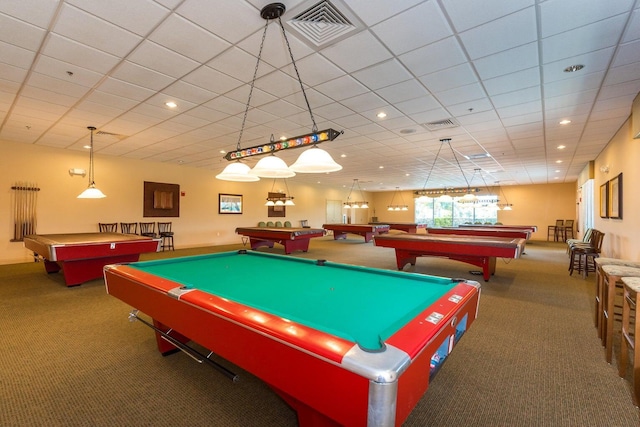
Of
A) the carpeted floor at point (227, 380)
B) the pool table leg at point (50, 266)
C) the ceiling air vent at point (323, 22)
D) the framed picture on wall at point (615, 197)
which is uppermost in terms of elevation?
the ceiling air vent at point (323, 22)

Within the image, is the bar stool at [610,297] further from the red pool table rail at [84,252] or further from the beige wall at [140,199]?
the red pool table rail at [84,252]

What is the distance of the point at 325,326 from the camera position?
125cm

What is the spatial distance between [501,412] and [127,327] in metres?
3.50

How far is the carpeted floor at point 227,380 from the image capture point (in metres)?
1.79

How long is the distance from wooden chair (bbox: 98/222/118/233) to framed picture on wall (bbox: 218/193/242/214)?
3.48 meters

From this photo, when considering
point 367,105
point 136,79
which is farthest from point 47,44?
point 367,105

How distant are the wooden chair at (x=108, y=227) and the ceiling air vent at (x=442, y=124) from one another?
8702mm

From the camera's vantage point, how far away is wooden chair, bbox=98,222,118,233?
8.09 meters

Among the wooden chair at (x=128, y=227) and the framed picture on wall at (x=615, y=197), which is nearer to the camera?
the framed picture on wall at (x=615, y=197)

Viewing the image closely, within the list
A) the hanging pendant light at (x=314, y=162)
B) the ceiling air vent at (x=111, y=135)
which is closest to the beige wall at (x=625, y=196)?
the hanging pendant light at (x=314, y=162)

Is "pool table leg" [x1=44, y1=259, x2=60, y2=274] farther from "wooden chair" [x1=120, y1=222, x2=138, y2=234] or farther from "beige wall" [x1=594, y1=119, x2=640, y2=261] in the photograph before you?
"beige wall" [x1=594, y1=119, x2=640, y2=261]

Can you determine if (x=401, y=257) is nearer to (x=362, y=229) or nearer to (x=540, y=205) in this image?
(x=362, y=229)

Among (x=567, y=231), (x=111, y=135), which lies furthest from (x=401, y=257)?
(x=567, y=231)

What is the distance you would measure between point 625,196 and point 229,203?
36.0 ft
